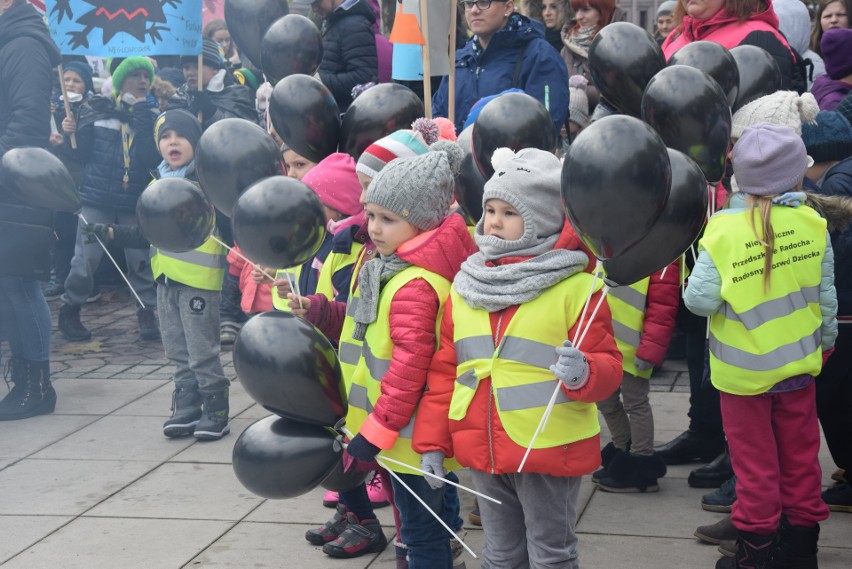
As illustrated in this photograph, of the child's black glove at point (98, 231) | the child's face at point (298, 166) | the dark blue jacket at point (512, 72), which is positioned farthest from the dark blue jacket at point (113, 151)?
the child's face at point (298, 166)

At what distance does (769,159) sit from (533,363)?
1.21m

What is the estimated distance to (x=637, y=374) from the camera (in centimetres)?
499

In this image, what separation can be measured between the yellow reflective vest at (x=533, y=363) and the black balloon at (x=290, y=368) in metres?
0.48

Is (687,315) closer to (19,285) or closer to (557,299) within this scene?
(557,299)

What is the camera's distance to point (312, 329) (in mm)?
3725

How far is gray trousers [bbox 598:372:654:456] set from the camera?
5.05 m

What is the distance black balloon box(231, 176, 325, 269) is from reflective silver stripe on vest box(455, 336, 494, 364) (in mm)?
666

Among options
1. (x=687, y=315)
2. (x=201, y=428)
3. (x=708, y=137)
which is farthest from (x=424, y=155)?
(x=201, y=428)

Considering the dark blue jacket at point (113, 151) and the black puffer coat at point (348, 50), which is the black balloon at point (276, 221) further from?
the dark blue jacket at point (113, 151)

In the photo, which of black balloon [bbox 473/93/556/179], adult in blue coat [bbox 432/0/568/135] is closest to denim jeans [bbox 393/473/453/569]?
black balloon [bbox 473/93/556/179]

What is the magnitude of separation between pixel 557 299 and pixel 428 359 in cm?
48

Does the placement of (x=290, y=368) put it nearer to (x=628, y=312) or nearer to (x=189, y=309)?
(x=628, y=312)

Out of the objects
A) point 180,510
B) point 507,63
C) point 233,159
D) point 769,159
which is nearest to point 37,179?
point 180,510

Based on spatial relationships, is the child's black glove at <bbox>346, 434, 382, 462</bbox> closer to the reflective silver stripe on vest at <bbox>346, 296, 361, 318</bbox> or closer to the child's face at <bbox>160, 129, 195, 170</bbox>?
the reflective silver stripe on vest at <bbox>346, 296, 361, 318</bbox>
